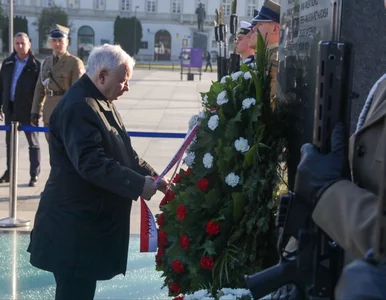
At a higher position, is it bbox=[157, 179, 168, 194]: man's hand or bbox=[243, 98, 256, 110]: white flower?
bbox=[243, 98, 256, 110]: white flower

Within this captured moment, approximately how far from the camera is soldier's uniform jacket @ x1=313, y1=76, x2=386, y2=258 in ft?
5.14

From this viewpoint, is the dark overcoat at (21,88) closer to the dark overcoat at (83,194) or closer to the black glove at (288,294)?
the dark overcoat at (83,194)

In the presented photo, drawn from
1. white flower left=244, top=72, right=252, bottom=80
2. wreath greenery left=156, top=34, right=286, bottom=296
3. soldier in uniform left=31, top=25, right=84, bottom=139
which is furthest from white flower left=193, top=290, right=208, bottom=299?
soldier in uniform left=31, top=25, right=84, bottom=139

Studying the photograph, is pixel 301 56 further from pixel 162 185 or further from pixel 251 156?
pixel 162 185

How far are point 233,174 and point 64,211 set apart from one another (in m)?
0.94

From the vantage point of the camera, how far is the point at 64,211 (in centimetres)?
362

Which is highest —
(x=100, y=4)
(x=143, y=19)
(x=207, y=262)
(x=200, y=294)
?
(x=100, y=4)

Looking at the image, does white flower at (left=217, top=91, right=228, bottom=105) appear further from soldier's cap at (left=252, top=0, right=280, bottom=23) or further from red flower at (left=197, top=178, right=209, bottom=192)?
soldier's cap at (left=252, top=0, right=280, bottom=23)

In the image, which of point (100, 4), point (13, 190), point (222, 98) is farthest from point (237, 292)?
point (100, 4)

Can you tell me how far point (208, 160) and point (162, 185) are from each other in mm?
570

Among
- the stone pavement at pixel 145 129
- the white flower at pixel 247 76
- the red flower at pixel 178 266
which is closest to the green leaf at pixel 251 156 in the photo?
the white flower at pixel 247 76

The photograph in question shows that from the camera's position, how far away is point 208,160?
3441mm

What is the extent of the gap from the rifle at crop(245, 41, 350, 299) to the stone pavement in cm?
498

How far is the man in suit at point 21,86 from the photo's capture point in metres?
8.60
